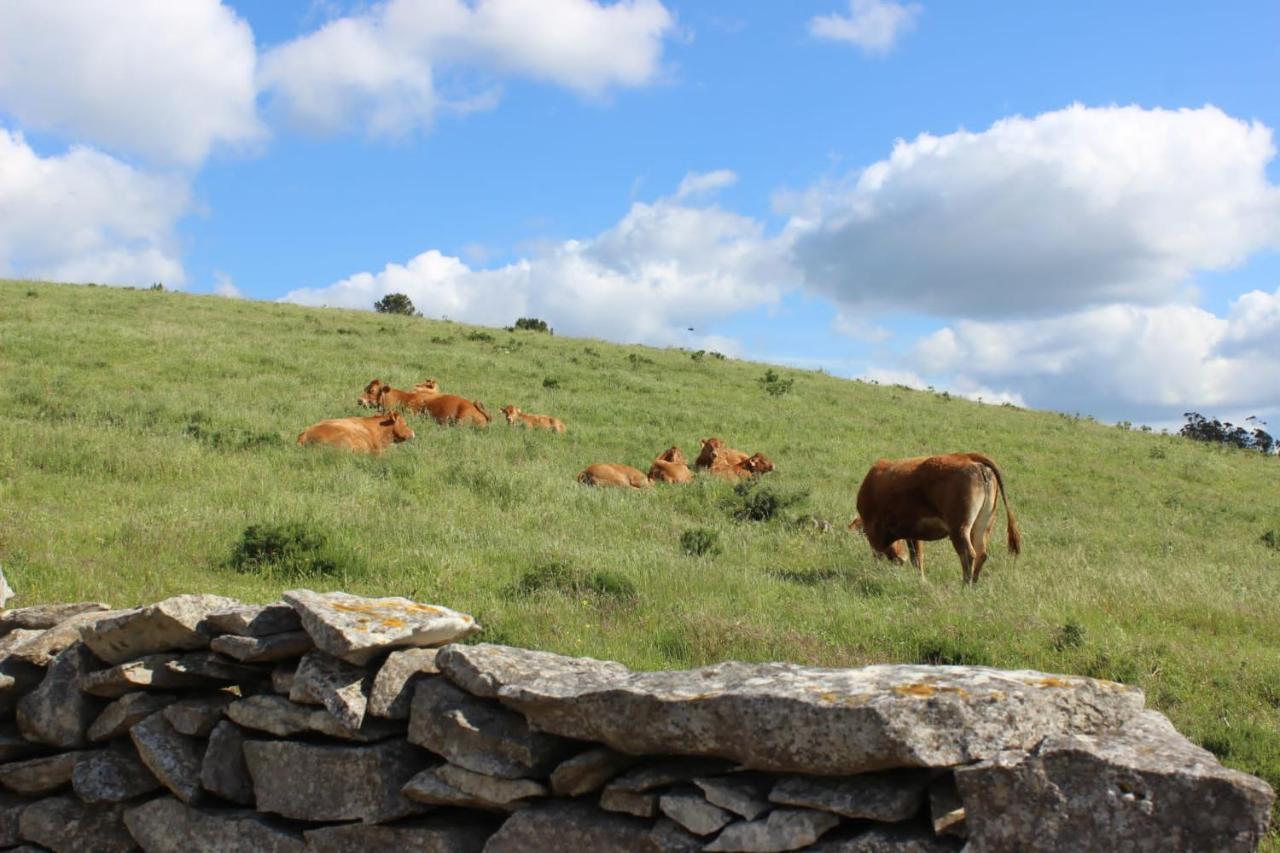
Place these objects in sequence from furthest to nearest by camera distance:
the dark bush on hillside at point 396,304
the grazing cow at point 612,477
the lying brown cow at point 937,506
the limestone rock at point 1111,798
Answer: the dark bush on hillside at point 396,304, the grazing cow at point 612,477, the lying brown cow at point 937,506, the limestone rock at point 1111,798

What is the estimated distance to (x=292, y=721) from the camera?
15.7 feet

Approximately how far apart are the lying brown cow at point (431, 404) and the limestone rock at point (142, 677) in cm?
1386

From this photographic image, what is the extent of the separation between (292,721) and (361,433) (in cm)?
1189

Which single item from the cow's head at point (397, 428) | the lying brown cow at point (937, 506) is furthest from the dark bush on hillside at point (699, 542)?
the cow's head at point (397, 428)

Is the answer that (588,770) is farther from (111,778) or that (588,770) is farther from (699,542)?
(699,542)

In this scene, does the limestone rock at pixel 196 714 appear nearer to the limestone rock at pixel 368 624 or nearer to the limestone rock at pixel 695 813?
the limestone rock at pixel 368 624

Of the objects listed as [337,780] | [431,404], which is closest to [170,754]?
[337,780]

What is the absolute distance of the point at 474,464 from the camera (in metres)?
14.9

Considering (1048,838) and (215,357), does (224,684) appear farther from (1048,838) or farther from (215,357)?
(215,357)

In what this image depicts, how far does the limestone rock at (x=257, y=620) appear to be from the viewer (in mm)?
5066

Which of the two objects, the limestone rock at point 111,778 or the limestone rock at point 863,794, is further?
the limestone rock at point 111,778

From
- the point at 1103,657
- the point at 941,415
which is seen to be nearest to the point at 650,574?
the point at 1103,657

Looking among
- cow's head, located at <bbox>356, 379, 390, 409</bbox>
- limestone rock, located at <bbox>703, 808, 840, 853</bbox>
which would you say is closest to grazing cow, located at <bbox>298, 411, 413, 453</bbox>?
cow's head, located at <bbox>356, 379, 390, 409</bbox>

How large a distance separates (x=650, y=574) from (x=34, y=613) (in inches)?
179
